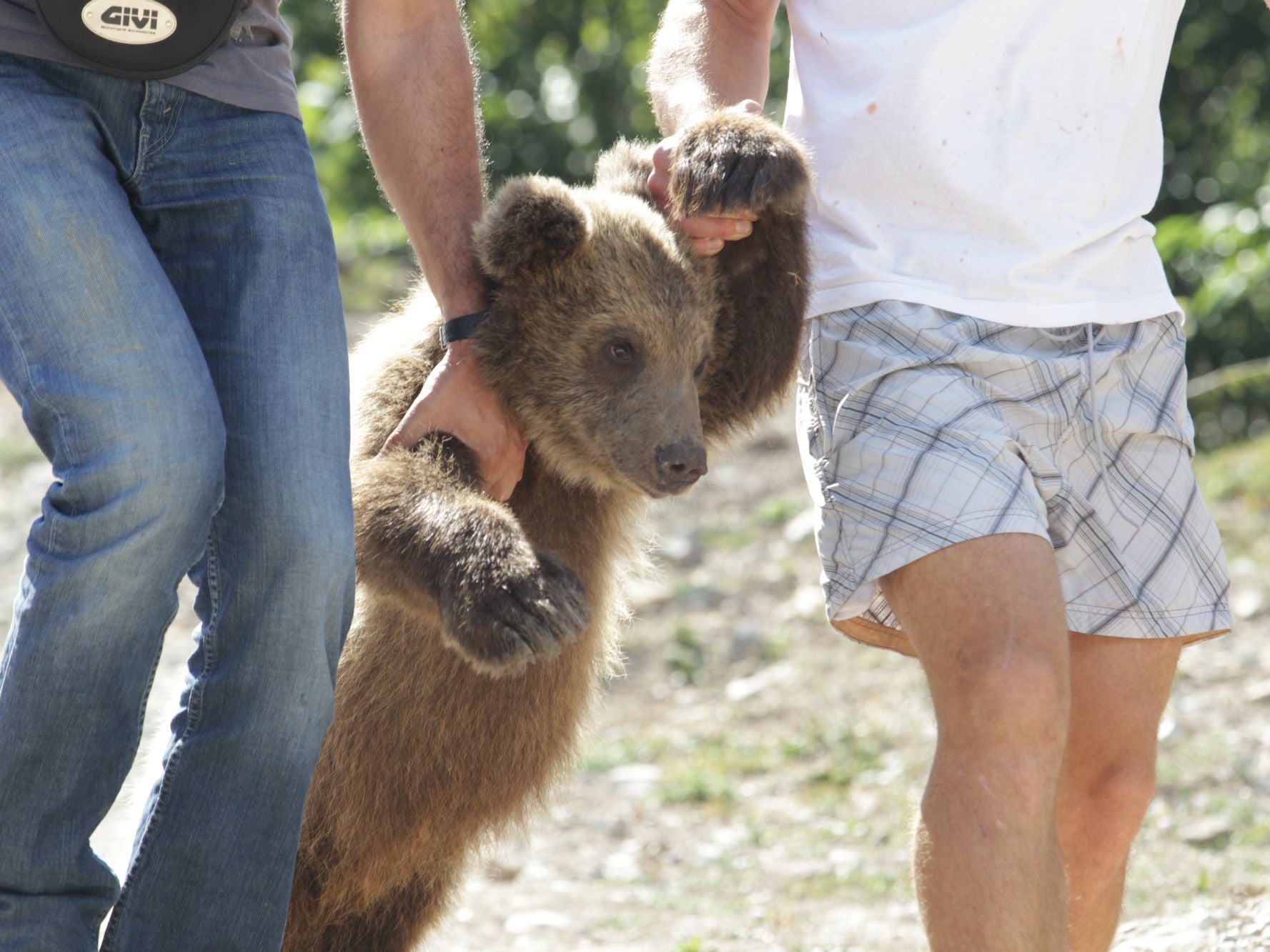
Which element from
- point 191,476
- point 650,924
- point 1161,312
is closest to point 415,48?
point 191,476

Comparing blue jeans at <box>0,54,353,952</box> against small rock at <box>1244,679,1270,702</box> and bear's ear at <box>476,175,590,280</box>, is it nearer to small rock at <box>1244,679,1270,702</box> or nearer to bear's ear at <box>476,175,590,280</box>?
bear's ear at <box>476,175,590,280</box>

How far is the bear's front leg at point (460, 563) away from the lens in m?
3.09

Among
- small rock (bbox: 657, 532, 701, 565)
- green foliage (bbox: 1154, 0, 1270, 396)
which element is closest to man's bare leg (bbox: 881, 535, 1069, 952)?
small rock (bbox: 657, 532, 701, 565)

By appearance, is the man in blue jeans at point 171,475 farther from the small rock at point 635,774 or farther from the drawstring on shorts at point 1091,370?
the small rock at point 635,774

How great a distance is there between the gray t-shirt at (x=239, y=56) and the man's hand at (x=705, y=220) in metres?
0.91

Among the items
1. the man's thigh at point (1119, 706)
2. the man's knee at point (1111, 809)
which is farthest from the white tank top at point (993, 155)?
the man's knee at point (1111, 809)

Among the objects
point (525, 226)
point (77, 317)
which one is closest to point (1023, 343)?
point (525, 226)

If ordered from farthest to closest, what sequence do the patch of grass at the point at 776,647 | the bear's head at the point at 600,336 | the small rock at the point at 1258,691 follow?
1. the patch of grass at the point at 776,647
2. the small rock at the point at 1258,691
3. the bear's head at the point at 600,336

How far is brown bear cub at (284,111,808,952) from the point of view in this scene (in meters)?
3.75

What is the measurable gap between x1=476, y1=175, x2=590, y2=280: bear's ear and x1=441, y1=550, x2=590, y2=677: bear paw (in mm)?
925

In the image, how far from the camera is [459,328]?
3666mm

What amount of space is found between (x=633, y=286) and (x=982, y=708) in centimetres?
155

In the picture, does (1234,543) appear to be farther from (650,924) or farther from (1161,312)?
(1161,312)

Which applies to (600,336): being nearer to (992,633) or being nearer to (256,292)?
(256,292)
